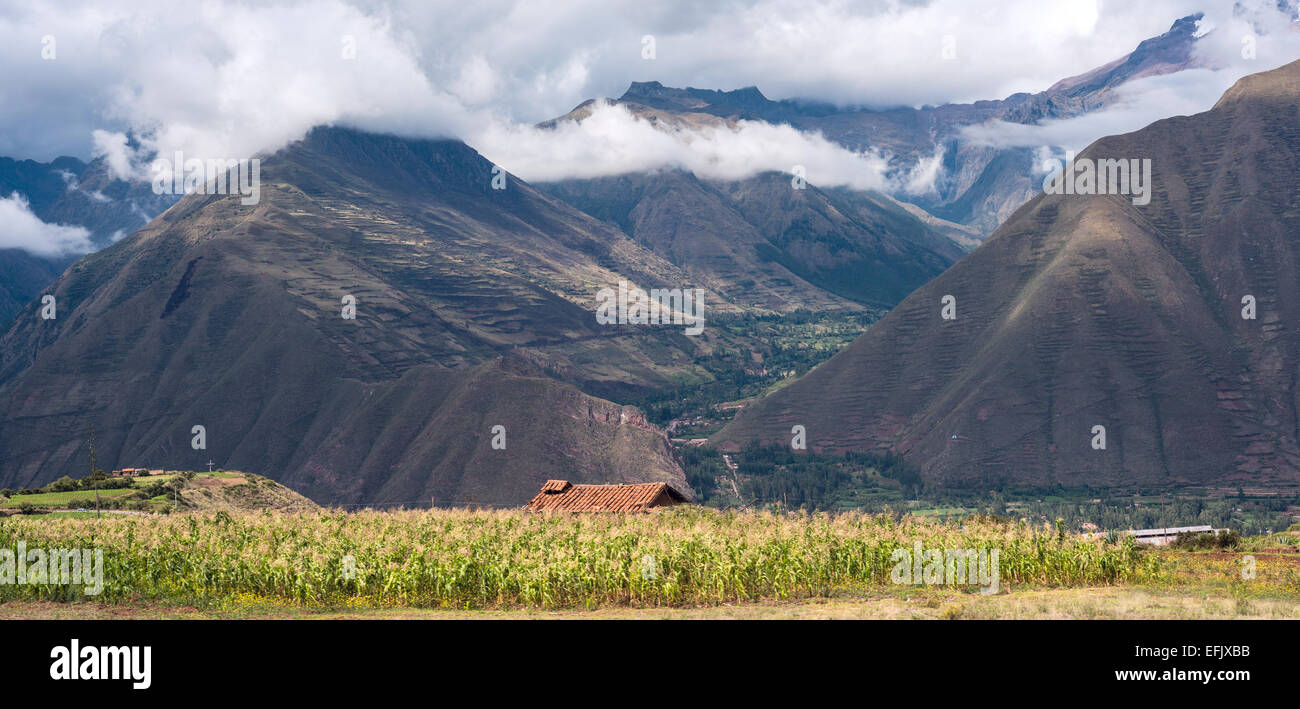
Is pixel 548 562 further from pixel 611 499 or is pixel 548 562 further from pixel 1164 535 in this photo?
pixel 1164 535

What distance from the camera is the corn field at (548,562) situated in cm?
3822

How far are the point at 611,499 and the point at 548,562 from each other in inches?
1283

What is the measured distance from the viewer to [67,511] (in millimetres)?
81375

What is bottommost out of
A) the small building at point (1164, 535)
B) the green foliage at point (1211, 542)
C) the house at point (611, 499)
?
the small building at point (1164, 535)

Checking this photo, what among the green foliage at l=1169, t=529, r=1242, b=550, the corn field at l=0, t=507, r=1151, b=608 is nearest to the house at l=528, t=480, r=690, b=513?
the corn field at l=0, t=507, r=1151, b=608

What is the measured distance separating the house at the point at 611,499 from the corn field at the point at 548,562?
717 inches

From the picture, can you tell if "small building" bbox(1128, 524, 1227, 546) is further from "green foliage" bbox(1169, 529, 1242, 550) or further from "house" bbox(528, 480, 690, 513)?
"house" bbox(528, 480, 690, 513)

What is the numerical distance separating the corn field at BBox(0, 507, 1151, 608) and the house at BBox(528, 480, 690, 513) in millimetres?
18207

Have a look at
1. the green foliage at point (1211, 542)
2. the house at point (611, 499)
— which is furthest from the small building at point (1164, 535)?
the house at point (611, 499)

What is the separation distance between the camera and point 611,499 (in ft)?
235

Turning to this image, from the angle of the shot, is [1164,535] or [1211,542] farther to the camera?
[1164,535]

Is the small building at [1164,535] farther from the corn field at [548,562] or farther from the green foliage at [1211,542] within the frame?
the corn field at [548,562]

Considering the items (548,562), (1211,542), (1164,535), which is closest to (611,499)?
(548,562)

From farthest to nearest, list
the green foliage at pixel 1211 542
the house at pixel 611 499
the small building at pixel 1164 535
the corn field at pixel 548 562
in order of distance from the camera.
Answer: the small building at pixel 1164 535 < the house at pixel 611 499 < the green foliage at pixel 1211 542 < the corn field at pixel 548 562
